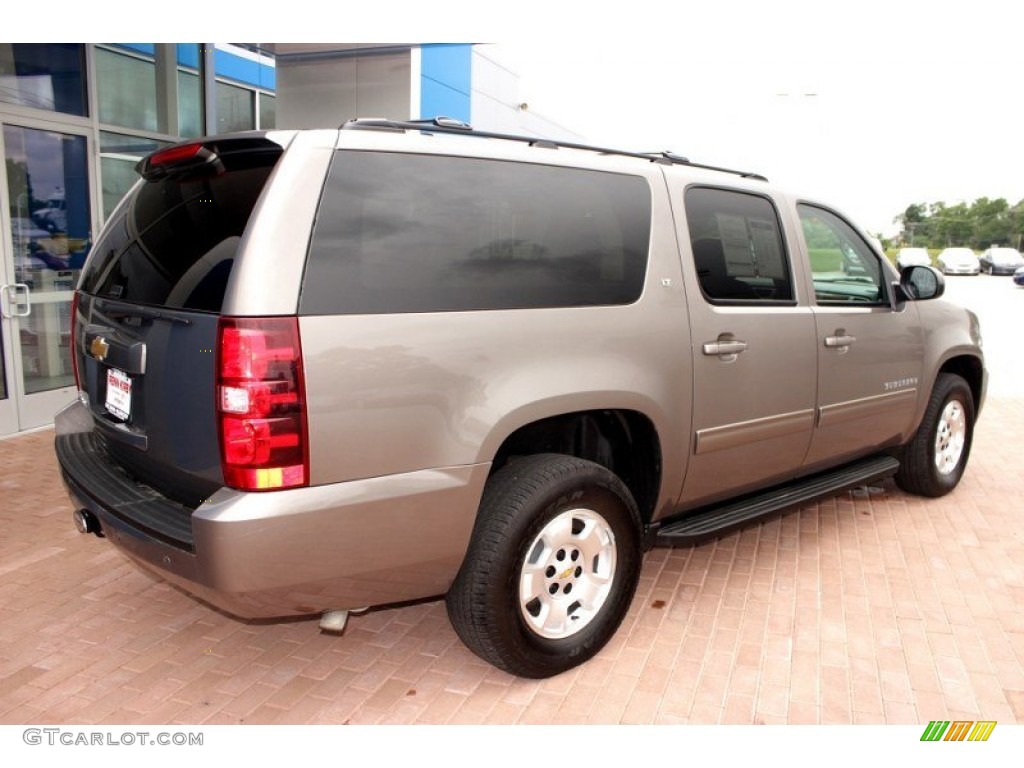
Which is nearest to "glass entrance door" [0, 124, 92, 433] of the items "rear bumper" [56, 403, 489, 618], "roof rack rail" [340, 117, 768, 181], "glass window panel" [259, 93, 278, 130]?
"rear bumper" [56, 403, 489, 618]

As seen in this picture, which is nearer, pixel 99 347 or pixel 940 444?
pixel 99 347

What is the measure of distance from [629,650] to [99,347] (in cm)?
231

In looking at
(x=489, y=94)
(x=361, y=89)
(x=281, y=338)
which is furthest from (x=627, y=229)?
(x=489, y=94)

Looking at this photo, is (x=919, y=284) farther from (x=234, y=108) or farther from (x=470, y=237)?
(x=234, y=108)

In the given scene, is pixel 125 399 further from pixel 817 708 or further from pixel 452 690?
pixel 817 708

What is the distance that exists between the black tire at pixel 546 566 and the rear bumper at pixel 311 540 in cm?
13

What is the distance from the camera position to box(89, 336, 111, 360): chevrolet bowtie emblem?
2.73 meters

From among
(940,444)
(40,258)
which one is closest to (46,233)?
(40,258)

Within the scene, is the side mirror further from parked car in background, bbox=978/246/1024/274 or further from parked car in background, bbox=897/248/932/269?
parked car in background, bbox=978/246/1024/274

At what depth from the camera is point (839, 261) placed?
4238 mm

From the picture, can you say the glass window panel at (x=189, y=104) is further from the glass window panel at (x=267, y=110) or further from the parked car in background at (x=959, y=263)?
the parked car in background at (x=959, y=263)

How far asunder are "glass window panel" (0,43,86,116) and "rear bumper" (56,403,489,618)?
4837 millimetres

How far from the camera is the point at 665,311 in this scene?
3.13 meters

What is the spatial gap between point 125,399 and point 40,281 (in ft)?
15.0
